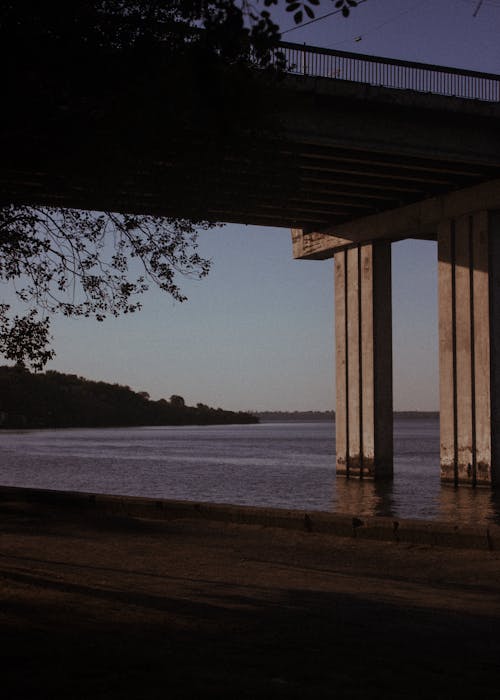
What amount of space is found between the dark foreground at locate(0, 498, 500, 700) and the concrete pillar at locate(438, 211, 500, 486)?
19.5 metres

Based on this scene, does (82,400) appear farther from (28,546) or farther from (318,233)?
(28,546)

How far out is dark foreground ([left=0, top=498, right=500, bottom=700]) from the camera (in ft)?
20.1

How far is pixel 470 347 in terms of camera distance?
33.1 meters

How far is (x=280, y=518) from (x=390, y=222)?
22.8 meters

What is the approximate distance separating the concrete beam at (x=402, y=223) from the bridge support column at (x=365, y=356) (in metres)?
0.61

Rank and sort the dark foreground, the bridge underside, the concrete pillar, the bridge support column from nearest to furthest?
the dark foreground < the bridge underside < the concrete pillar < the bridge support column

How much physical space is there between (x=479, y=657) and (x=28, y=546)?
801cm

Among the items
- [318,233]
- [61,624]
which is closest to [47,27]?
[61,624]

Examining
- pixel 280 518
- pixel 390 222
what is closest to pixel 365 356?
pixel 390 222

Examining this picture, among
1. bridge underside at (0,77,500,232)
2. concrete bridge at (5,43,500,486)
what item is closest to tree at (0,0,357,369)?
bridge underside at (0,77,500,232)

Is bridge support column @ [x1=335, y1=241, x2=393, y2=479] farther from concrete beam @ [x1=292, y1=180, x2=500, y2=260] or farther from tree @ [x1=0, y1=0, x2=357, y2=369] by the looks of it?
tree @ [x1=0, y1=0, x2=357, y2=369]

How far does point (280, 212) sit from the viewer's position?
3662 centimetres

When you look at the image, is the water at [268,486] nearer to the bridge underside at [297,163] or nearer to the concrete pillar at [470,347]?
the concrete pillar at [470,347]

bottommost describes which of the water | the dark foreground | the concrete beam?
the water
